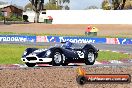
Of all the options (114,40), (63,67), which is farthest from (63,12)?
(63,67)

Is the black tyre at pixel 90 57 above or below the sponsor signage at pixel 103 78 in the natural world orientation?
below

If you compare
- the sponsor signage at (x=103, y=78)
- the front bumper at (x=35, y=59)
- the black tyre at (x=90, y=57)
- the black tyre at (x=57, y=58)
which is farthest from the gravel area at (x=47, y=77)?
the sponsor signage at (x=103, y=78)

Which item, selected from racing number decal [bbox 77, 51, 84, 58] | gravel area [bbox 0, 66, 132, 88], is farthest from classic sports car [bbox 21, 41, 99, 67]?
gravel area [bbox 0, 66, 132, 88]

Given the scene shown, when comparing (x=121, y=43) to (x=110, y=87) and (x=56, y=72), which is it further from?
(x=110, y=87)

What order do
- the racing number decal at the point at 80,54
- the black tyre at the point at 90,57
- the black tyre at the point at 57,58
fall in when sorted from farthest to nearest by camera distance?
1. the black tyre at the point at 90,57
2. the racing number decal at the point at 80,54
3. the black tyre at the point at 57,58

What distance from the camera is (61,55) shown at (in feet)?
57.0

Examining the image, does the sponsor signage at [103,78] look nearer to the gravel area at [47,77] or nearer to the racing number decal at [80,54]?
the gravel area at [47,77]

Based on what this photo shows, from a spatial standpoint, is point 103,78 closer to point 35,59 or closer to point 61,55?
point 35,59

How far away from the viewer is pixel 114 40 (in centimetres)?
3778

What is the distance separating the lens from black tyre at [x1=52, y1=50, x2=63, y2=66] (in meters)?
17.1

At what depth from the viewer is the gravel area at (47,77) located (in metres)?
12.3

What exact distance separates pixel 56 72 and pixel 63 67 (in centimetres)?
175

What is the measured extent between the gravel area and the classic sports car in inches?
21.1

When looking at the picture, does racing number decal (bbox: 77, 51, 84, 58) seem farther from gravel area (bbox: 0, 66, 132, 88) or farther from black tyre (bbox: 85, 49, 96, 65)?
gravel area (bbox: 0, 66, 132, 88)
